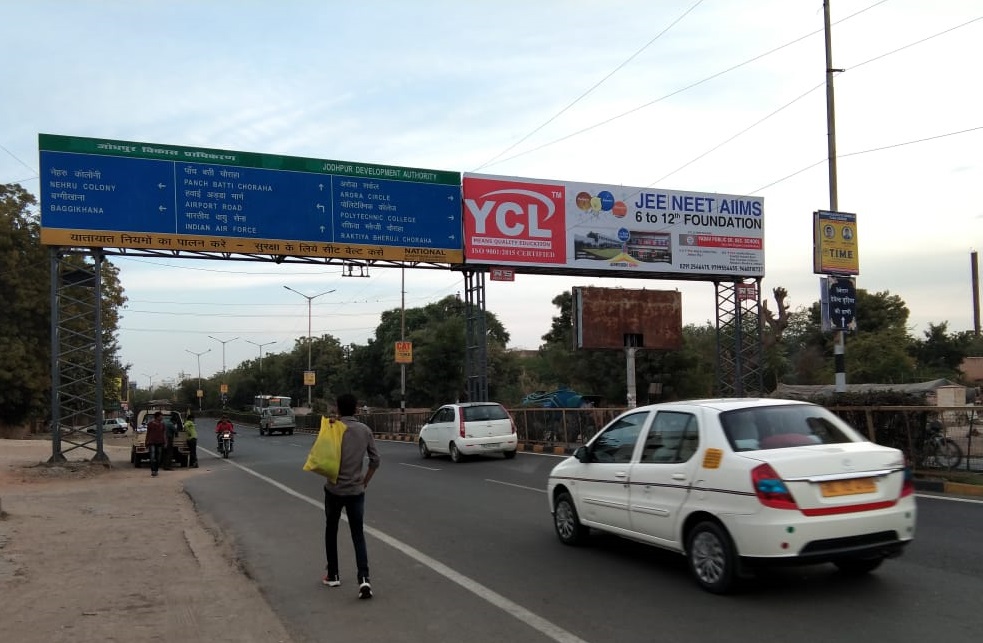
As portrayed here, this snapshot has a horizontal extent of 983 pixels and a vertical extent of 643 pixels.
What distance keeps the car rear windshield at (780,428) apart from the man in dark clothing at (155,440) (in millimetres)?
18669

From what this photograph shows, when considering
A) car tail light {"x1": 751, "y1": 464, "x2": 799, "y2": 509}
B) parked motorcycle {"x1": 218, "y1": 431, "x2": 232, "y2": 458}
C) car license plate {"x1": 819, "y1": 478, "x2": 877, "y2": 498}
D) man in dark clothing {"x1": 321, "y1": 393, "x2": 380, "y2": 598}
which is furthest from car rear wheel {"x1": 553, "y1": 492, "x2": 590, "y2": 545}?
parked motorcycle {"x1": 218, "y1": 431, "x2": 232, "y2": 458}

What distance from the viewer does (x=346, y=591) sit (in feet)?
22.6

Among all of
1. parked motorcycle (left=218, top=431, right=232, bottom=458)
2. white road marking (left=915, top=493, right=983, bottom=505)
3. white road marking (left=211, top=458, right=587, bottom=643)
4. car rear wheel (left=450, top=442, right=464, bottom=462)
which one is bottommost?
parked motorcycle (left=218, top=431, right=232, bottom=458)

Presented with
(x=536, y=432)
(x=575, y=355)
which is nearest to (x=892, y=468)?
(x=536, y=432)

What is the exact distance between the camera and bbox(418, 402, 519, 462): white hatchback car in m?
20.5

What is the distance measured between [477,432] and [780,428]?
47.8ft

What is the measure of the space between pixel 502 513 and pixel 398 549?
9.01 feet

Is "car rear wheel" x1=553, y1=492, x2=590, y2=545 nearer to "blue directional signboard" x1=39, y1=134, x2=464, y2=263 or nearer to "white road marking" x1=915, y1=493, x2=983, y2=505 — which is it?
"white road marking" x1=915, y1=493, x2=983, y2=505

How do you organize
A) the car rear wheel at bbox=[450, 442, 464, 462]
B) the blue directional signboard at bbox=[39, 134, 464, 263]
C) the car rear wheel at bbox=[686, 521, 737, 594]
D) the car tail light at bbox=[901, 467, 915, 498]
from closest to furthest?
the car rear wheel at bbox=[686, 521, 737, 594] < the car tail light at bbox=[901, 467, 915, 498] < the car rear wheel at bbox=[450, 442, 464, 462] < the blue directional signboard at bbox=[39, 134, 464, 263]

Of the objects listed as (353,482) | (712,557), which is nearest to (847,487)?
(712,557)

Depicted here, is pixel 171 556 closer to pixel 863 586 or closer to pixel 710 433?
pixel 710 433

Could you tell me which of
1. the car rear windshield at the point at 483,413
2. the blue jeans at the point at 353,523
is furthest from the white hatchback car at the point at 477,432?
the blue jeans at the point at 353,523

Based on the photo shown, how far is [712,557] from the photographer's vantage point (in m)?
6.30

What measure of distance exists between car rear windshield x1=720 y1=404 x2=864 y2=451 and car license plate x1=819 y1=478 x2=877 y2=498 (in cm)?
42
